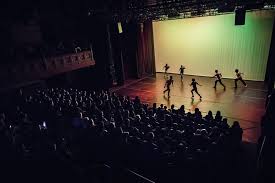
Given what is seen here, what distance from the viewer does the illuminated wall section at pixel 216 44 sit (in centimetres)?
1348

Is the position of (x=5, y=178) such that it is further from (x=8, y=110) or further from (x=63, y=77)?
(x=63, y=77)

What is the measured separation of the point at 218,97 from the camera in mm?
11820

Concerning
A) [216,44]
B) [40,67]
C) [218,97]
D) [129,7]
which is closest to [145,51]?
[216,44]

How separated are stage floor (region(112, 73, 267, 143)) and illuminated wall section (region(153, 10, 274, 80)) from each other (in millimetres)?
1031

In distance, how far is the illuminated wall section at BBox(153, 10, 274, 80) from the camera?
44.2ft

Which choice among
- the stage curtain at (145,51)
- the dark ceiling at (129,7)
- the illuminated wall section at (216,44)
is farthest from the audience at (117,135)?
the illuminated wall section at (216,44)

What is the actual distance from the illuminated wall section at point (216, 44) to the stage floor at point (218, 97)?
1.03m

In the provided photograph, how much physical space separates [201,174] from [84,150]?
3502mm

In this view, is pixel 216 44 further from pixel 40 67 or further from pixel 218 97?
pixel 40 67

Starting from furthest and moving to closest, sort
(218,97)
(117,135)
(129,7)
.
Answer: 1. (218,97)
2. (129,7)
3. (117,135)

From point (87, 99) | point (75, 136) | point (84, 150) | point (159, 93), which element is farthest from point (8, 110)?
point (159, 93)

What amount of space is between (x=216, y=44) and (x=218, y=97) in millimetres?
5138

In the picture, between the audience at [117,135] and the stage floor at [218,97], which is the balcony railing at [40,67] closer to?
the audience at [117,135]

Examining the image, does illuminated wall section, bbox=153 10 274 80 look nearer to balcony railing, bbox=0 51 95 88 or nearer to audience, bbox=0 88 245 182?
balcony railing, bbox=0 51 95 88
